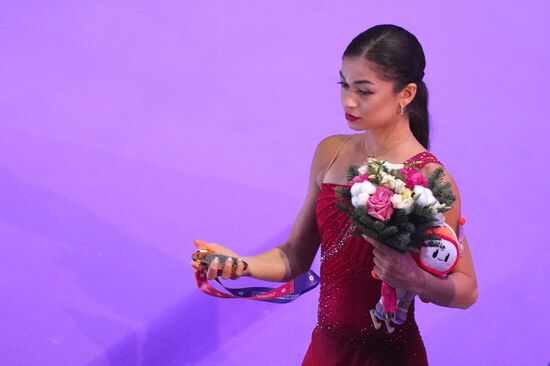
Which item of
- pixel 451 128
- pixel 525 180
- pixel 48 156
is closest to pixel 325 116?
pixel 451 128

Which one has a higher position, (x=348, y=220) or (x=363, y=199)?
(x=363, y=199)

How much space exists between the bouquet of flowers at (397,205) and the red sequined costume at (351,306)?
1.07ft

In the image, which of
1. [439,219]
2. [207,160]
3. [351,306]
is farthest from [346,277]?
[207,160]

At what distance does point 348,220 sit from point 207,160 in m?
2.14

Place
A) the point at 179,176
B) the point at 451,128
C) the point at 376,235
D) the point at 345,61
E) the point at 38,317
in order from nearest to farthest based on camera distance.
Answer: the point at 376,235, the point at 345,61, the point at 38,317, the point at 179,176, the point at 451,128

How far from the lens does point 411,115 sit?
2.70 meters

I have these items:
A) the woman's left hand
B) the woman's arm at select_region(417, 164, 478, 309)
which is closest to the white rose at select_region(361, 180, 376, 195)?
the woman's left hand

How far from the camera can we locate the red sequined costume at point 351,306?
263 cm

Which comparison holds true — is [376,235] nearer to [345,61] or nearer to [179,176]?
[345,61]

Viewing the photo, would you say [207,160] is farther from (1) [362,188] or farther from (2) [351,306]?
(1) [362,188]

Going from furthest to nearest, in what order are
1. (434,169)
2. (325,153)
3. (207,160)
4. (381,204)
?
(207,160)
(325,153)
(434,169)
(381,204)

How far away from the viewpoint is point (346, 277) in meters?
2.66

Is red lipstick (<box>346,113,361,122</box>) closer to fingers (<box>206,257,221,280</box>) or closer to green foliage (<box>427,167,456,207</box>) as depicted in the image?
green foliage (<box>427,167,456,207</box>)

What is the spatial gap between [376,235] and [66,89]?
296 cm
